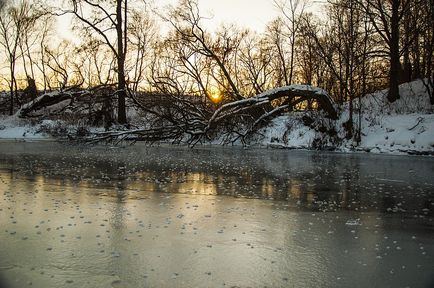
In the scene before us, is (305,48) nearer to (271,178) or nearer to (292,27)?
(292,27)

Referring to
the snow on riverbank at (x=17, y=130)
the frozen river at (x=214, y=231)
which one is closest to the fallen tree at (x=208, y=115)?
the frozen river at (x=214, y=231)

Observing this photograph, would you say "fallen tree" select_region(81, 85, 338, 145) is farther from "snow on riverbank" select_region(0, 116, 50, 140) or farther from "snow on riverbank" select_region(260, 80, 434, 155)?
"snow on riverbank" select_region(0, 116, 50, 140)

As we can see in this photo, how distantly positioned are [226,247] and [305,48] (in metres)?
29.7

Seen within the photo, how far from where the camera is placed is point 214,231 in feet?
17.2

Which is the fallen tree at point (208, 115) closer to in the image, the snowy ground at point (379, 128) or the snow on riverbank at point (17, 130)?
the snowy ground at point (379, 128)

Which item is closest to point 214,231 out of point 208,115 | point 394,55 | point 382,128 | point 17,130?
point 382,128

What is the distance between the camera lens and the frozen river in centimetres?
376

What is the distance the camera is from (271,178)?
10094 mm

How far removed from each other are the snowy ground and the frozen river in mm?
7833

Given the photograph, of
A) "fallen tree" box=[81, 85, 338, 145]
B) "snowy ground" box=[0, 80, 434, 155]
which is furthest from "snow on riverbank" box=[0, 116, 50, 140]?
"snowy ground" box=[0, 80, 434, 155]

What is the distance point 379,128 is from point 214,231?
15495mm

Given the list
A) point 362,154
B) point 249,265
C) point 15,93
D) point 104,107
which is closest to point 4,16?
point 15,93

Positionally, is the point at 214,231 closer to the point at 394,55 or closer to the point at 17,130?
the point at 394,55

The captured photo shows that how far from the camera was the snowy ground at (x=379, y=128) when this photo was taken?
56.4ft
